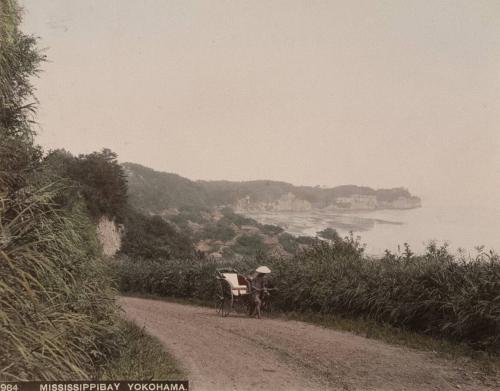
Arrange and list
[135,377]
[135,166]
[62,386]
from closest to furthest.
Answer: [62,386] → [135,377] → [135,166]

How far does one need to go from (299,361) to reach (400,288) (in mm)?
3685

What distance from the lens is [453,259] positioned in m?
9.75

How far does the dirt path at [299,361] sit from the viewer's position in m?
6.14

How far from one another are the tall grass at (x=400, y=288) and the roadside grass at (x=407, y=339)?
0.20 m

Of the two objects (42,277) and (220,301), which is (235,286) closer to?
(220,301)

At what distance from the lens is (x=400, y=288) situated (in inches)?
388

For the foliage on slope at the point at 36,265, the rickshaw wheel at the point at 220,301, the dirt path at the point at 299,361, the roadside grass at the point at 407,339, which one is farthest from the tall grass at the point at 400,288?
the foliage on slope at the point at 36,265

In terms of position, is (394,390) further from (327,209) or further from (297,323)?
(327,209)

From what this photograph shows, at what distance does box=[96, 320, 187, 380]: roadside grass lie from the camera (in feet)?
18.6

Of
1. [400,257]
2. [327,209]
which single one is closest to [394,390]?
[400,257]

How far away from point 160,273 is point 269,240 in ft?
40.3

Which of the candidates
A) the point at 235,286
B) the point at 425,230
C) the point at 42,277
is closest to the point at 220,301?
the point at 235,286

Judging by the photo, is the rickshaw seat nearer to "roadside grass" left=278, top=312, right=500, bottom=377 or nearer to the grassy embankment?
"roadside grass" left=278, top=312, right=500, bottom=377

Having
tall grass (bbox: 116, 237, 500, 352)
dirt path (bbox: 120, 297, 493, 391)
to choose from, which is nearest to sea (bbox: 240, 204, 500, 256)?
tall grass (bbox: 116, 237, 500, 352)
